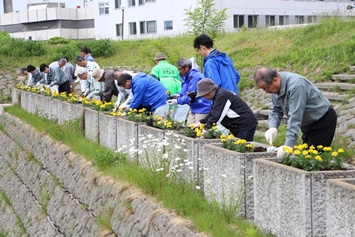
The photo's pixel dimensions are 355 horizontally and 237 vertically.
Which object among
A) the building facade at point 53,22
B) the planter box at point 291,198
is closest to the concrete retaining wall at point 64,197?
the planter box at point 291,198

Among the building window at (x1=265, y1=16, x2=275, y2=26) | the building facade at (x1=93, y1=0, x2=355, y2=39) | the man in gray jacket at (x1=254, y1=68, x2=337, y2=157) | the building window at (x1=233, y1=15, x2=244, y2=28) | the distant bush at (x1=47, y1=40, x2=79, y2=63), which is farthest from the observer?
the building window at (x1=265, y1=16, x2=275, y2=26)

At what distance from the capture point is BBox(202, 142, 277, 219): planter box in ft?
23.5

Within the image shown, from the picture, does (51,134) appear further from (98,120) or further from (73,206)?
(73,206)

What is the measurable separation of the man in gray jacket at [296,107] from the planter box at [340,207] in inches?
46.2

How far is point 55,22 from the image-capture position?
257 ft

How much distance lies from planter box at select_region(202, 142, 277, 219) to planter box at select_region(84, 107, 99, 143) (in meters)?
6.06

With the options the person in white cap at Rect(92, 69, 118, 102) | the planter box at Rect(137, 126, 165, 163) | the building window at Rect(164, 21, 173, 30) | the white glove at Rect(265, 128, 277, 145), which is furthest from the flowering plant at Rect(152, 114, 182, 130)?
the building window at Rect(164, 21, 173, 30)

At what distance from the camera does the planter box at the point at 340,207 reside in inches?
212

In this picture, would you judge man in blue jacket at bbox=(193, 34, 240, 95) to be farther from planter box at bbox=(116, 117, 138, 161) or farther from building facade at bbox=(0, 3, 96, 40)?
building facade at bbox=(0, 3, 96, 40)

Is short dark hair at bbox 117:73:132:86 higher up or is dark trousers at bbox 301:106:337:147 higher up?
short dark hair at bbox 117:73:132:86

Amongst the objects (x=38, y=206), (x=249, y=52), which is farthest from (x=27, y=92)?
(x=38, y=206)

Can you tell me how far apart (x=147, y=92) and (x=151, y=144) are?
9.22ft

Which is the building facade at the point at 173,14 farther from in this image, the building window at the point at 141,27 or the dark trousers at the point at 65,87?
the dark trousers at the point at 65,87

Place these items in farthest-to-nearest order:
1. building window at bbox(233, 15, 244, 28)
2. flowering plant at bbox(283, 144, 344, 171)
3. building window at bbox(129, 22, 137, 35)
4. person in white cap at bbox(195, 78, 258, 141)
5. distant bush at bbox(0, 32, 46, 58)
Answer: building window at bbox(129, 22, 137, 35), building window at bbox(233, 15, 244, 28), distant bush at bbox(0, 32, 46, 58), person in white cap at bbox(195, 78, 258, 141), flowering plant at bbox(283, 144, 344, 171)
